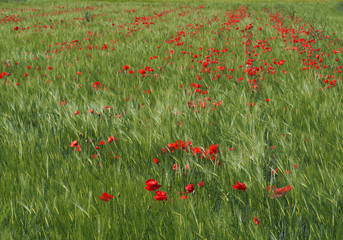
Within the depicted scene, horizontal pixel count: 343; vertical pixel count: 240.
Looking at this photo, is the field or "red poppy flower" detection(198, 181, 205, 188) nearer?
the field

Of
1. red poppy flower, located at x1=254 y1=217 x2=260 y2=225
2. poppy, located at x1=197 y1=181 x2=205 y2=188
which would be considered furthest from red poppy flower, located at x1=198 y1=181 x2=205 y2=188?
red poppy flower, located at x1=254 y1=217 x2=260 y2=225

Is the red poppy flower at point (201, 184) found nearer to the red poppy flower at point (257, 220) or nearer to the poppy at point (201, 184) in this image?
the poppy at point (201, 184)

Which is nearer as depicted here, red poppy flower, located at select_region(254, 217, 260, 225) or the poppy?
red poppy flower, located at select_region(254, 217, 260, 225)

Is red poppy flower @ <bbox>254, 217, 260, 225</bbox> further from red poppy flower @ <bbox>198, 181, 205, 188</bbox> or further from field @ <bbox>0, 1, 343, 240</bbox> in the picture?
red poppy flower @ <bbox>198, 181, 205, 188</bbox>

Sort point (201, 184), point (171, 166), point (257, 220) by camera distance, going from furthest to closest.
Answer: point (171, 166) → point (201, 184) → point (257, 220)

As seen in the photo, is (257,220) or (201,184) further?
(201,184)

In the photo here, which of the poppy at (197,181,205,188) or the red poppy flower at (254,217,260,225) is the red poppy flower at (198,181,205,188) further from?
the red poppy flower at (254,217,260,225)

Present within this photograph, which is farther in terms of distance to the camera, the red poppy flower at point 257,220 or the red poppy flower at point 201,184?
the red poppy flower at point 201,184

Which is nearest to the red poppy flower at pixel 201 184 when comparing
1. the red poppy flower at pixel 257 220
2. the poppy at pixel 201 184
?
the poppy at pixel 201 184

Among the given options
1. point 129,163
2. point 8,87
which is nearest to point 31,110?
point 8,87

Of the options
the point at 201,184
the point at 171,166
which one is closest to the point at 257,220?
the point at 201,184

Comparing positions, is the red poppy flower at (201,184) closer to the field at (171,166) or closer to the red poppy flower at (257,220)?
the field at (171,166)

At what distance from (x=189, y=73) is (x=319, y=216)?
10.1 ft

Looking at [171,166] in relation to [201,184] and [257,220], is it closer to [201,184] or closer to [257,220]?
[201,184]
